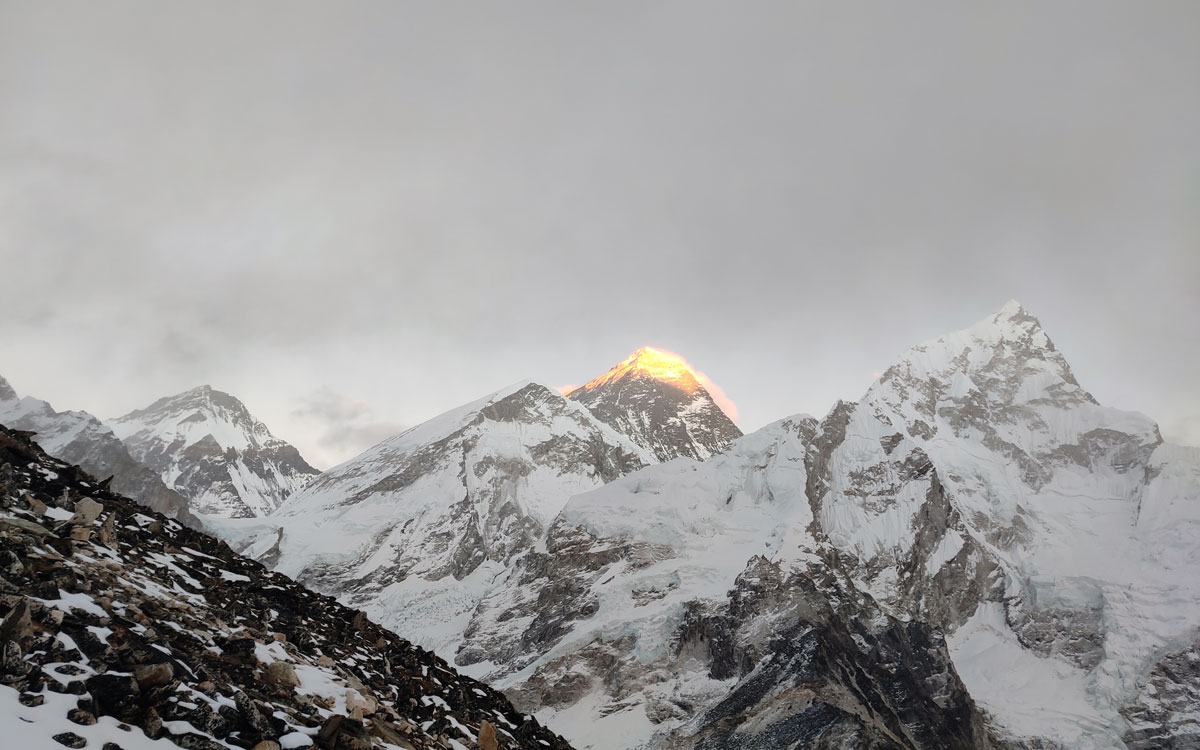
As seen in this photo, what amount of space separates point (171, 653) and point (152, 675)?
142 cm

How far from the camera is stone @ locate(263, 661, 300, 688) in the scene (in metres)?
12.5

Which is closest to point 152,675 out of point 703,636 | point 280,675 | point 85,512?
point 280,675

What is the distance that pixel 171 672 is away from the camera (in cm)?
996

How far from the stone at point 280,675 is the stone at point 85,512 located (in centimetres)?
507

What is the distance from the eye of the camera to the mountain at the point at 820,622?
108125 mm

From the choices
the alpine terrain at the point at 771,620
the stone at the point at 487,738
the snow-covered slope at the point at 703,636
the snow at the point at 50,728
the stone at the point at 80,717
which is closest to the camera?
the snow at the point at 50,728

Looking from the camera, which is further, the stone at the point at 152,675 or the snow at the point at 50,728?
the stone at the point at 152,675

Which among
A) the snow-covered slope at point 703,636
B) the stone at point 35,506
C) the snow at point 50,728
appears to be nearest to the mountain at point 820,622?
the snow-covered slope at point 703,636

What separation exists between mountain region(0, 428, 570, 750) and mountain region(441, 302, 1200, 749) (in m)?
84.5

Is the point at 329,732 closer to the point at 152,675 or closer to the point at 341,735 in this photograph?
the point at 341,735

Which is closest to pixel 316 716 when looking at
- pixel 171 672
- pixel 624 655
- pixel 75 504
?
pixel 171 672

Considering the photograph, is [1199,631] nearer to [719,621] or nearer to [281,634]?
[719,621]

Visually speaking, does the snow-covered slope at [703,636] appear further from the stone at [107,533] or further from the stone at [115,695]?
the stone at [115,695]

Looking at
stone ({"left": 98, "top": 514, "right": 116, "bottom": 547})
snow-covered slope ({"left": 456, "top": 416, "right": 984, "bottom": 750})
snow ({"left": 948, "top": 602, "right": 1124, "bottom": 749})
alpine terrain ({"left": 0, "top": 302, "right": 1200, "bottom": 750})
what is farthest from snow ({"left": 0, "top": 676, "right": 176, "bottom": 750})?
snow ({"left": 948, "top": 602, "right": 1124, "bottom": 749})
